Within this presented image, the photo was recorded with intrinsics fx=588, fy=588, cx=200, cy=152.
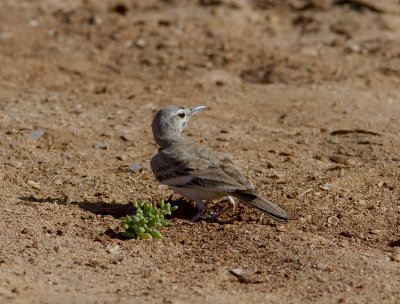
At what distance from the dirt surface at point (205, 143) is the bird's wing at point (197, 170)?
39 centimetres

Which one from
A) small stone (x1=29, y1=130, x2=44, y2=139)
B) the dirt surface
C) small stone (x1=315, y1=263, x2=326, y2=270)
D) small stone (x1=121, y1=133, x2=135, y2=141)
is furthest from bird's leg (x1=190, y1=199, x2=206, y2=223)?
small stone (x1=29, y1=130, x2=44, y2=139)

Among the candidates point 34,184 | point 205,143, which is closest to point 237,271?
point 34,184

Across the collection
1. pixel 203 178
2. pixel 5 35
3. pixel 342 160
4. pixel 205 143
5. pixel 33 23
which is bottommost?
pixel 205 143

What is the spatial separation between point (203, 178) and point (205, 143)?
201 cm

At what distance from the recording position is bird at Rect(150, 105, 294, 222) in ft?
16.8

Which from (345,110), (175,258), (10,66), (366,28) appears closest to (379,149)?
(345,110)

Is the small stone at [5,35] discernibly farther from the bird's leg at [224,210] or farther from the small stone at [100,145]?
the bird's leg at [224,210]

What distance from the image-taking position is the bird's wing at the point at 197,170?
17.0 ft

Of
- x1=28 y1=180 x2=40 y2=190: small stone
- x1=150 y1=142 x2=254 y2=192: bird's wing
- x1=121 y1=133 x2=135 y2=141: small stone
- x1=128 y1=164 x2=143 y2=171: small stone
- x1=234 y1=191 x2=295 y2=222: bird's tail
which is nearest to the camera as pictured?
x1=234 y1=191 x2=295 y2=222: bird's tail

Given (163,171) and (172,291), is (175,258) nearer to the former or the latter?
(172,291)

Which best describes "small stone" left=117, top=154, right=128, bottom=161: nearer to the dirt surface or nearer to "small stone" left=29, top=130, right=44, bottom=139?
the dirt surface

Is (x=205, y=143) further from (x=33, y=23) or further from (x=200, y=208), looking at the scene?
(x=33, y=23)

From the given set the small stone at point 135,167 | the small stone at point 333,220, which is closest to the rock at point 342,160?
the small stone at point 333,220

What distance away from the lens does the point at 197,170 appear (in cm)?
533
